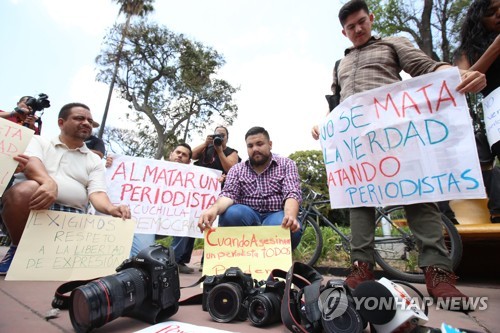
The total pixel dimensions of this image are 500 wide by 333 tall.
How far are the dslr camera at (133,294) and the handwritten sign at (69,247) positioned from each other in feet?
2.82

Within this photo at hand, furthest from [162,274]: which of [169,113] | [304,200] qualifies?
[169,113]

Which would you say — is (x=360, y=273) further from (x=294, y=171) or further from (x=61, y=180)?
(x=61, y=180)

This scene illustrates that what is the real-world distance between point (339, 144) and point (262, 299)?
108 cm

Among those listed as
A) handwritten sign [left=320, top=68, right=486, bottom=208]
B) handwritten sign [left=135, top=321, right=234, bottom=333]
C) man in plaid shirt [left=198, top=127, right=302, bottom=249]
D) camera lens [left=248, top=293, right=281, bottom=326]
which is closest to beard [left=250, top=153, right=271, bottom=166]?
man in plaid shirt [left=198, top=127, right=302, bottom=249]

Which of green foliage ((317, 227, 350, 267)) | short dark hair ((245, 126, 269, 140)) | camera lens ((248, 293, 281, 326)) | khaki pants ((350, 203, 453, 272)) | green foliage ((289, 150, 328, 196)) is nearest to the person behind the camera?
camera lens ((248, 293, 281, 326))

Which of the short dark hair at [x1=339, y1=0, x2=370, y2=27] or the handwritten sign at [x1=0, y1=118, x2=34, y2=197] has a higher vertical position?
the short dark hair at [x1=339, y1=0, x2=370, y2=27]

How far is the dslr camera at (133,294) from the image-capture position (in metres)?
0.93

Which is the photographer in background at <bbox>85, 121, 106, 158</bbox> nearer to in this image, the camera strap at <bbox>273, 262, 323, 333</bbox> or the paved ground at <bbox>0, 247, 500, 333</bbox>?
the paved ground at <bbox>0, 247, 500, 333</bbox>

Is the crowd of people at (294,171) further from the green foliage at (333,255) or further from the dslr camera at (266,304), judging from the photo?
the green foliage at (333,255)

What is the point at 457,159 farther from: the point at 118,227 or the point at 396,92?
the point at 118,227

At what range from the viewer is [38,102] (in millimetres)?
2660

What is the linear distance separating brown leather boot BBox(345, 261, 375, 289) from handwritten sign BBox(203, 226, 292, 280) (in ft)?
1.14

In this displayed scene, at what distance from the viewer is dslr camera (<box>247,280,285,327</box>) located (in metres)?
1.17

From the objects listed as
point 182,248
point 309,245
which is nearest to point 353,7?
point 182,248
